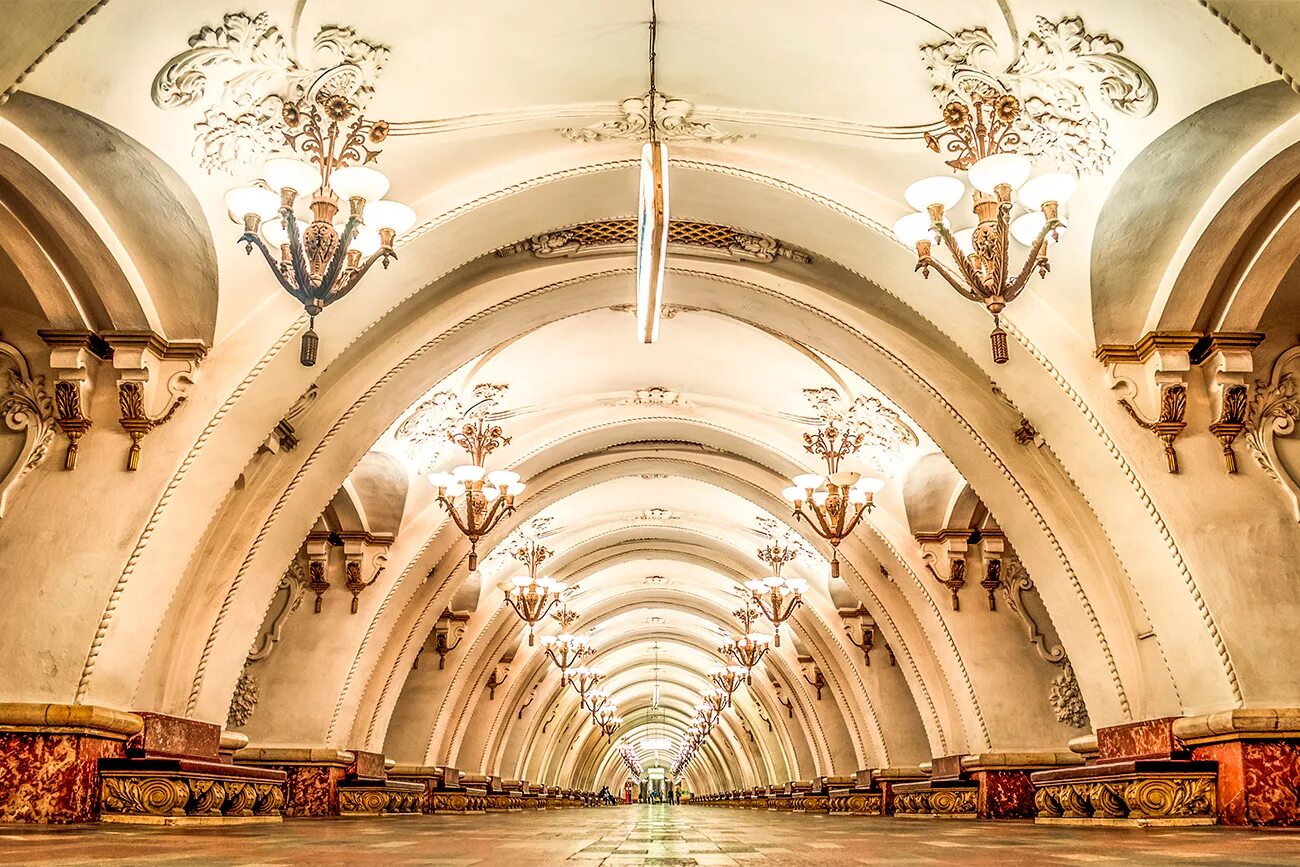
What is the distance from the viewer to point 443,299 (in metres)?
7.99

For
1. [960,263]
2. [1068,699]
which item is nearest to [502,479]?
[960,263]

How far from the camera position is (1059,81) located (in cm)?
544

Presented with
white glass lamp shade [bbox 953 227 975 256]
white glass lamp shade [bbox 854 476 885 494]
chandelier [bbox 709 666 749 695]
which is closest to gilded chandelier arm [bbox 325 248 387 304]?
white glass lamp shade [bbox 953 227 975 256]

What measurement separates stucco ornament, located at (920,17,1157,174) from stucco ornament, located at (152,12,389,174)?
306cm

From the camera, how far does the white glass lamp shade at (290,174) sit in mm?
5102

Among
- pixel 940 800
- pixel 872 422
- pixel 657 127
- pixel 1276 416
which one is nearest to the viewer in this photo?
pixel 1276 416

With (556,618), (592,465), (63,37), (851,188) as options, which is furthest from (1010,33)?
(556,618)

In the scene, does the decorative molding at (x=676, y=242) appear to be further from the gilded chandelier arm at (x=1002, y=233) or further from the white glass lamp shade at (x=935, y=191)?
the gilded chandelier arm at (x=1002, y=233)

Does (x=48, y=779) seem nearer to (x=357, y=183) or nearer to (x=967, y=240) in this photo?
(x=357, y=183)

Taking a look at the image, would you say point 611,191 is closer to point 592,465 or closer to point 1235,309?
point 1235,309

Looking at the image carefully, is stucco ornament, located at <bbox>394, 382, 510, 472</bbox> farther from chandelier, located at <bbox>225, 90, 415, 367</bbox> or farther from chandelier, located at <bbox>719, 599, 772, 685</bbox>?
chandelier, located at <bbox>719, 599, 772, 685</bbox>

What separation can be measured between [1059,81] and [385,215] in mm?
3599

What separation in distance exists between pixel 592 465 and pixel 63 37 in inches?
371

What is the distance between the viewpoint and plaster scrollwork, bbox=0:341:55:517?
6234 mm
